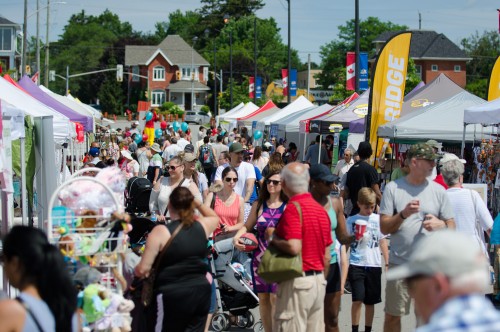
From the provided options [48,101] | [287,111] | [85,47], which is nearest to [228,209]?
[48,101]

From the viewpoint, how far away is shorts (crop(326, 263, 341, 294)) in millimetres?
7024

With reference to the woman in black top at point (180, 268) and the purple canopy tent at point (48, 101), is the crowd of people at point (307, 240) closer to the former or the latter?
the woman in black top at point (180, 268)

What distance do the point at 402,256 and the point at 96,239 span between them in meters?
2.66

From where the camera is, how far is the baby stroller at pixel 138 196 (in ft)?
46.2

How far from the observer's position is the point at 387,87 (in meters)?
17.8

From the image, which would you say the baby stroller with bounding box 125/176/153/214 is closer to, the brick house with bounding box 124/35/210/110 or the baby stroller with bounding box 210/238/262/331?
the baby stroller with bounding box 210/238/262/331

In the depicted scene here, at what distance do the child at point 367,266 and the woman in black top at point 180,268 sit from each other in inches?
90.8

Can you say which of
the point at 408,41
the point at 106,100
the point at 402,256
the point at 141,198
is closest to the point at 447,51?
the point at 106,100

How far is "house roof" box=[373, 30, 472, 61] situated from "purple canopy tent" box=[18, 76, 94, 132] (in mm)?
79582

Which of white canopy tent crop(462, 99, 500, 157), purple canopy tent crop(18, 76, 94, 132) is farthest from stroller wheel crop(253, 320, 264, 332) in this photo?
purple canopy tent crop(18, 76, 94, 132)

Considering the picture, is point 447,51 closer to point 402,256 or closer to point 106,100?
point 106,100

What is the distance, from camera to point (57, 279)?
4.17 metres

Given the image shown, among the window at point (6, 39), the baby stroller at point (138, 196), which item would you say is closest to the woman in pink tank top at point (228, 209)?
the baby stroller at point (138, 196)

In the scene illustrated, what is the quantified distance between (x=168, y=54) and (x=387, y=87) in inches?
4253
